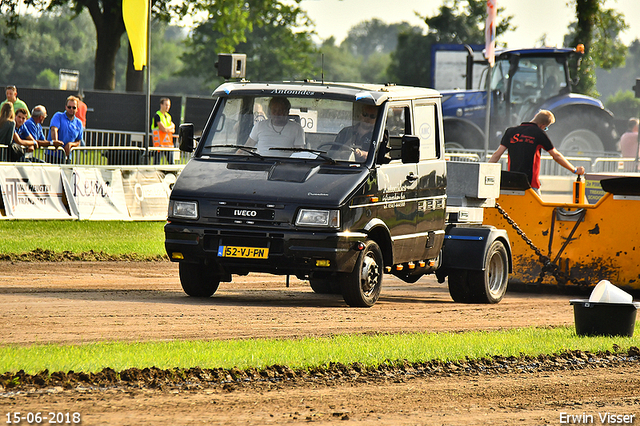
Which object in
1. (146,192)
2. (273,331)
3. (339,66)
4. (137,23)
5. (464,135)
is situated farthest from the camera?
(339,66)

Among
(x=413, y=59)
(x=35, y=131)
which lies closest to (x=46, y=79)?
(x=413, y=59)

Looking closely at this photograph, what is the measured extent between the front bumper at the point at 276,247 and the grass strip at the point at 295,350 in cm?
140

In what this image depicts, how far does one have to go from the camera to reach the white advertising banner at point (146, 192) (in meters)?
19.2

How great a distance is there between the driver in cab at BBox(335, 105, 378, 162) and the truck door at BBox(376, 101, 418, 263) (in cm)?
19

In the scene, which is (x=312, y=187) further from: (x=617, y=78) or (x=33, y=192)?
(x=617, y=78)

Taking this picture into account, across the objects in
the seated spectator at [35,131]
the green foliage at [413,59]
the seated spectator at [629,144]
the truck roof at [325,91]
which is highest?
the green foliage at [413,59]

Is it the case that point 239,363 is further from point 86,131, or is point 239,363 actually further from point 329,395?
point 86,131

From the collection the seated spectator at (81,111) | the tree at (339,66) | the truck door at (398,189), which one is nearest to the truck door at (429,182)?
the truck door at (398,189)

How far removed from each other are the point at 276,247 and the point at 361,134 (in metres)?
1.54

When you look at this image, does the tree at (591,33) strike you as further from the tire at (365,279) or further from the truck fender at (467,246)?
the tire at (365,279)

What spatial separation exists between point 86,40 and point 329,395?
5333 inches

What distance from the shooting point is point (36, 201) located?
703 inches

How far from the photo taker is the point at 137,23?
1981cm

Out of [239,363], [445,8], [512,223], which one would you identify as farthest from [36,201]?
[445,8]
